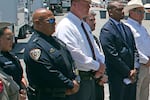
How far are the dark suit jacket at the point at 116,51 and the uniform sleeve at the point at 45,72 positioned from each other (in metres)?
1.43

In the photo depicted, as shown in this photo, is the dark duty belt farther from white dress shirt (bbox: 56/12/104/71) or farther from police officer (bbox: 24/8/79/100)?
police officer (bbox: 24/8/79/100)

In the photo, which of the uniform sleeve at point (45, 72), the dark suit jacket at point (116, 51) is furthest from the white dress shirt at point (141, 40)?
the uniform sleeve at point (45, 72)

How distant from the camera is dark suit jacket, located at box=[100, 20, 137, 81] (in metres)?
5.42

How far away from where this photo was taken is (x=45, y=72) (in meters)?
4.05

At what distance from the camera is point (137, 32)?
589 centimetres

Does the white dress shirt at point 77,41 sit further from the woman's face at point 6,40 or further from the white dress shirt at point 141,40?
the white dress shirt at point 141,40

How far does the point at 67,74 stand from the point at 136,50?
1.84 metres

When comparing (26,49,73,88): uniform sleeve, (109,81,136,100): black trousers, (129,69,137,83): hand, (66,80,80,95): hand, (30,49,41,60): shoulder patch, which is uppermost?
(30,49,41,60): shoulder patch

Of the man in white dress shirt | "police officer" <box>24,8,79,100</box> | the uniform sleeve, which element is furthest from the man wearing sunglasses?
the uniform sleeve

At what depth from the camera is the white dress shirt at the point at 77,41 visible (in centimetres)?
460

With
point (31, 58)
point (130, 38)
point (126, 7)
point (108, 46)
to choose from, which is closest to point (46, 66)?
point (31, 58)

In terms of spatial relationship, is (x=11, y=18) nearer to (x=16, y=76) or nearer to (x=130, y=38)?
(x=130, y=38)

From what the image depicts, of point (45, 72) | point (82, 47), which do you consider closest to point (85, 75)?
point (82, 47)

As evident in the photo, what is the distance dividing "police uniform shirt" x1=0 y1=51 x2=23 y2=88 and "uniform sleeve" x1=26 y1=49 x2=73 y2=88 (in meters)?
0.19
